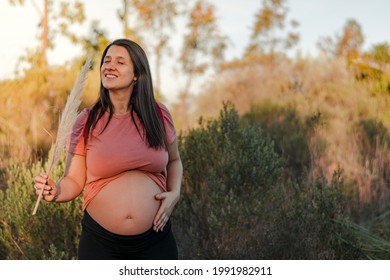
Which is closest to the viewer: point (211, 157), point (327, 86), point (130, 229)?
point (130, 229)

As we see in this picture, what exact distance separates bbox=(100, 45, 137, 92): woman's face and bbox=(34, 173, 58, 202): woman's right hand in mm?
483

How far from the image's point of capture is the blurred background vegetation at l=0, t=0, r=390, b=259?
16.7ft

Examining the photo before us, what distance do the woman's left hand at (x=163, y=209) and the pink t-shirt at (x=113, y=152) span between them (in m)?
0.07

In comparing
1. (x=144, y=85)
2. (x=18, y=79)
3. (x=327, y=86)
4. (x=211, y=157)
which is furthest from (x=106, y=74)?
(x=327, y=86)

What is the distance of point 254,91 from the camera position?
552 inches

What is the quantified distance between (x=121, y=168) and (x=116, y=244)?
1.09 feet

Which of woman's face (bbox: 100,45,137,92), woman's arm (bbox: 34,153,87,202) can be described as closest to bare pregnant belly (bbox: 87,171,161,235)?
woman's arm (bbox: 34,153,87,202)

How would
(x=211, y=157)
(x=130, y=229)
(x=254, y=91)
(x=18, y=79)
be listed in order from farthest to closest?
(x=254, y=91)
(x=18, y=79)
(x=211, y=157)
(x=130, y=229)

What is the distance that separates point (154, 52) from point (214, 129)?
11579mm

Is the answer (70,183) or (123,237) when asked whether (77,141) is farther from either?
(123,237)

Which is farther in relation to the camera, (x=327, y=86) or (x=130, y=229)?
(x=327, y=86)

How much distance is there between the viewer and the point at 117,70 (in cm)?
276

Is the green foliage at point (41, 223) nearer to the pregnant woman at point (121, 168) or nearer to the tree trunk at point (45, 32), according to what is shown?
the pregnant woman at point (121, 168)

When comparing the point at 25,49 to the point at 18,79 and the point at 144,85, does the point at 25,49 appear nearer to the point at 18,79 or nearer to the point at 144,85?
the point at 18,79
